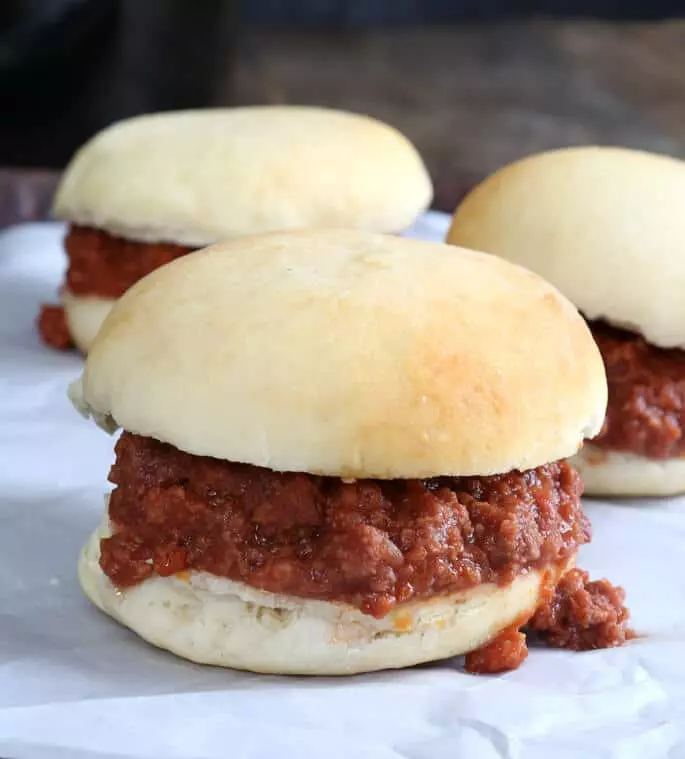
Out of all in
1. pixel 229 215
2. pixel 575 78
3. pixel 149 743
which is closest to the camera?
pixel 149 743

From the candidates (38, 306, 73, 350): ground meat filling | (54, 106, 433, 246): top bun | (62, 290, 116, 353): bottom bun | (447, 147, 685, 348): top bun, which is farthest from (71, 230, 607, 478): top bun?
(38, 306, 73, 350): ground meat filling

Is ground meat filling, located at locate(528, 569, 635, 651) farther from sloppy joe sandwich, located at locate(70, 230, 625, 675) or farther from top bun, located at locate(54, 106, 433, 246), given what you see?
top bun, located at locate(54, 106, 433, 246)

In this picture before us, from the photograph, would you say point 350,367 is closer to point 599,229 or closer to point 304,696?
point 304,696

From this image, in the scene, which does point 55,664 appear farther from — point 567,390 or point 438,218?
point 438,218

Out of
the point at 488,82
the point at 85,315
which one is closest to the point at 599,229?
the point at 85,315

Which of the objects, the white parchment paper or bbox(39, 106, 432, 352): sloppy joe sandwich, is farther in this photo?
bbox(39, 106, 432, 352): sloppy joe sandwich

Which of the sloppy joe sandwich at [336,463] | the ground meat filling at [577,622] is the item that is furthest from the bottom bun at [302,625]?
the ground meat filling at [577,622]

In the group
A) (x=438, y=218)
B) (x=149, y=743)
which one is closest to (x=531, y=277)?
(x=149, y=743)

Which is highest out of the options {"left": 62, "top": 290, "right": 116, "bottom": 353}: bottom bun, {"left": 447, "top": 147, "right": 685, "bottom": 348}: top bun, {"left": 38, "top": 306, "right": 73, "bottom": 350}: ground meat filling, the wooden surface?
{"left": 447, "top": 147, "right": 685, "bottom": 348}: top bun
